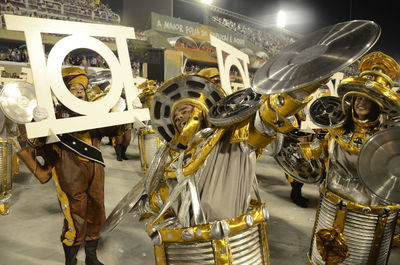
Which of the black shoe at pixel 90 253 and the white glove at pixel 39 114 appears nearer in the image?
the white glove at pixel 39 114

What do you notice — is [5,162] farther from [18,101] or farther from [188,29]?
[188,29]

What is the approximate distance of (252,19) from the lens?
64.6ft

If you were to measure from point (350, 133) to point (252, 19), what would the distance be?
63.1ft

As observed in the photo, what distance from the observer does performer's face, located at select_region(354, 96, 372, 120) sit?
7.14 ft

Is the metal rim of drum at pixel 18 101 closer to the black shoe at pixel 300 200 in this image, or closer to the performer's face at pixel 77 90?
the performer's face at pixel 77 90

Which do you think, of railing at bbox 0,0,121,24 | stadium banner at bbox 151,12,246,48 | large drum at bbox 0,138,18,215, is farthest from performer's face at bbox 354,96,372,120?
stadium banner at bbox 151,12,246,48

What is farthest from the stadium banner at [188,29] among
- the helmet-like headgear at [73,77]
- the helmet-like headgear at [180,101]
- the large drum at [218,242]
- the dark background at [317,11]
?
the large drum at [218,242]

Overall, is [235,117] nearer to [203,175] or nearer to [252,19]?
[203,175]

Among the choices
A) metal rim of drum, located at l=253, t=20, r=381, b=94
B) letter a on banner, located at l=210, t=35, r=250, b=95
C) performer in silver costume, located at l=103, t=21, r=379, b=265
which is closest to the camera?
metal rim of drum, located at l=253, t=20, r=381, b=94

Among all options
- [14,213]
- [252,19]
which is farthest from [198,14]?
[14,213]

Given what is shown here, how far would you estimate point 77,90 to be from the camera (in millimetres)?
2293

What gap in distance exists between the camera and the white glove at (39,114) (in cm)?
145

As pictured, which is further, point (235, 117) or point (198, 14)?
point (198, 14)

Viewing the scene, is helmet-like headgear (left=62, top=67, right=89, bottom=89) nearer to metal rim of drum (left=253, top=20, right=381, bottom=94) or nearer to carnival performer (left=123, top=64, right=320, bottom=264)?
carnival performer (left=123, top=64, right=320, bottom=264)
